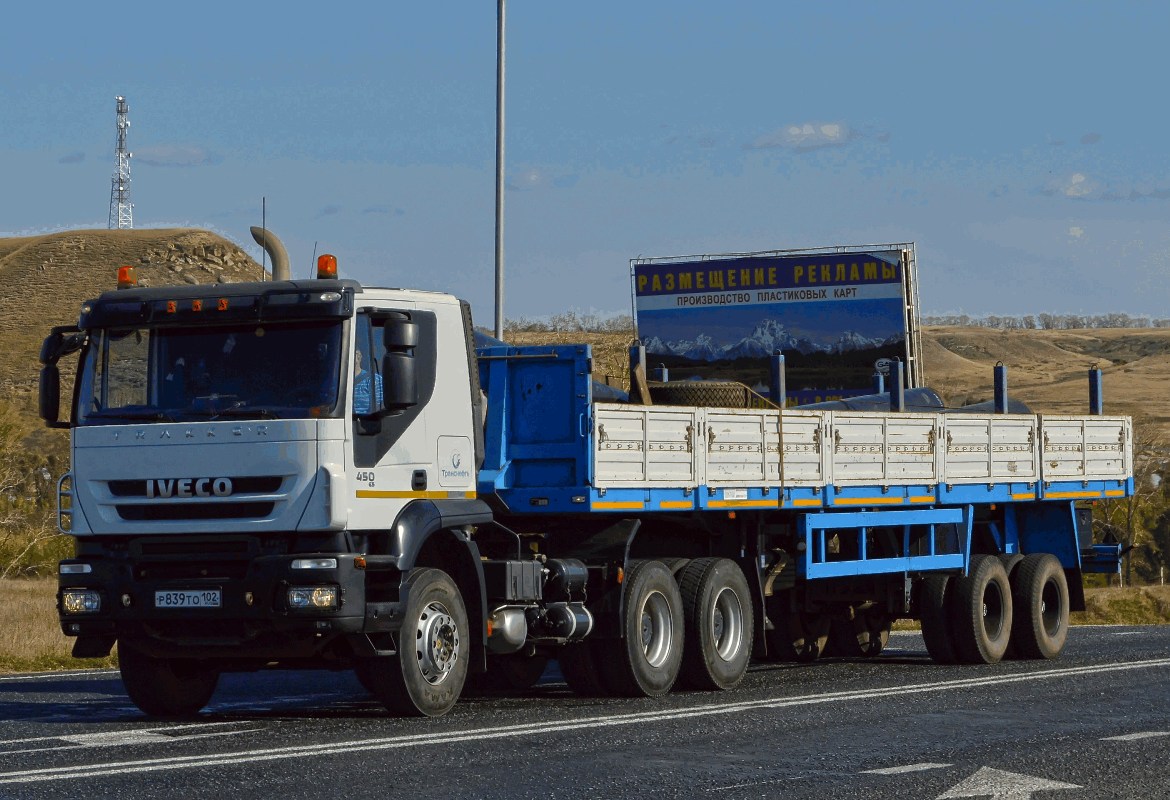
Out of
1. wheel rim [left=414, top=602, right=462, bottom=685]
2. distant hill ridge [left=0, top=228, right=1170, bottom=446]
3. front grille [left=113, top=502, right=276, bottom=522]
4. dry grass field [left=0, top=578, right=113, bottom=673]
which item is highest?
distant hill ridge [left=0, top=228, right=1170, bottom=446]

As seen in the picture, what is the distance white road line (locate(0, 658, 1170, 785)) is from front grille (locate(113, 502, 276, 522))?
65.5 inches

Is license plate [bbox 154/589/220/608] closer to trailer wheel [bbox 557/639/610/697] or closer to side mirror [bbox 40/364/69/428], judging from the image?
side mirror [bbox 40/364/69/428]

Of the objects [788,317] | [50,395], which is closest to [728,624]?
[50,395]

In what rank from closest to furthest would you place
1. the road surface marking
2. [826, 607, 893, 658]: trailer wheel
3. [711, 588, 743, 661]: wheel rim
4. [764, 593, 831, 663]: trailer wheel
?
the road surface marking
[711, 588, 743, 661]: wheel rim
[764, 593, 831, 663]: trailer wheel
[826, 607, 893, 658]: trailer wheel

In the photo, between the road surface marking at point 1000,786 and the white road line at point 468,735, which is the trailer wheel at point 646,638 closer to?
the white road line at point 468,735

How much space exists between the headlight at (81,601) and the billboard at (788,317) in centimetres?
2310

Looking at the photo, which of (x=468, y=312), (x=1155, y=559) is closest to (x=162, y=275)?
(x=1155, y=559)

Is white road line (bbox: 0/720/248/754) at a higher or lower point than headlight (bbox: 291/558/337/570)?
lower

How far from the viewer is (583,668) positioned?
1409 cm

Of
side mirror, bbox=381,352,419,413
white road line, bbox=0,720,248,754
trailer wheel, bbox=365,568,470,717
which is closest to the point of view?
white road line, bbox=0,720,248,754

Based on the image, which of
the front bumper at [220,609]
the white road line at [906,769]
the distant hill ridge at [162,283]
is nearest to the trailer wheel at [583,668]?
the front bumper at [220,609]

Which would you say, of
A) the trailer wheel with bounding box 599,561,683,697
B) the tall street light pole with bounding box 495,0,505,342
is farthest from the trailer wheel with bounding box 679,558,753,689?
the tall street light pole with bounding box 495,0,505,342

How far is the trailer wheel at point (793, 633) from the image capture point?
58.6ft

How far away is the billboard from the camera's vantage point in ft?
117
